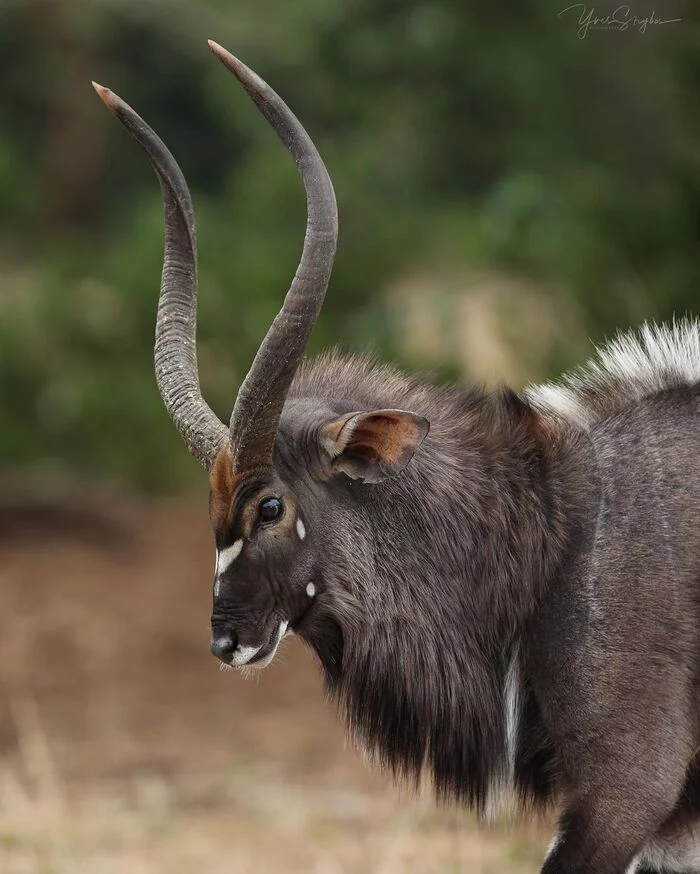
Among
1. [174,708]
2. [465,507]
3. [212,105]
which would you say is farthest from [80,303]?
[465,507]

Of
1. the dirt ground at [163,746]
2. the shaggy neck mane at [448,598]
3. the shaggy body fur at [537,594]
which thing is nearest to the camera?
the shaggy body fur at [537,594]

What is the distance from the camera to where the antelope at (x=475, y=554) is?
420cm

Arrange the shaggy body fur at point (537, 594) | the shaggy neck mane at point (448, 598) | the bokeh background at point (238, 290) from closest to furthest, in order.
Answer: the shaggy body fur at point (537, 594) < the shaggy neck mane at point (448, 598) < the bokeh background at point (238, 290)

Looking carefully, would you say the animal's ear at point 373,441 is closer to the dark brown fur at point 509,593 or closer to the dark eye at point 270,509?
the dark brown fur at point 509,593

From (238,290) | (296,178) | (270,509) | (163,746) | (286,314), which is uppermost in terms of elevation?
(296,178)

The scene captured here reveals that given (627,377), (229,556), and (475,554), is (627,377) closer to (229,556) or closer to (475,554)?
(475,554)

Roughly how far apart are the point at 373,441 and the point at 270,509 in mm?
371

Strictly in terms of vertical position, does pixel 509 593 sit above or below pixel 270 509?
below

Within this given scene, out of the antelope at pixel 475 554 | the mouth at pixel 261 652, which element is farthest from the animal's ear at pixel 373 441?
the mouth at pixel 261 652

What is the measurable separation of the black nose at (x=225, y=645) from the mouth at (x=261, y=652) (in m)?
0.02

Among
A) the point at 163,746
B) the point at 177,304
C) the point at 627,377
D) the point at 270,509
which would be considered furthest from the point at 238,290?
the point at 270,509

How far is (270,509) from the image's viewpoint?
4.33 metres

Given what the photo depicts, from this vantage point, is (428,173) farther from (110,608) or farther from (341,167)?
(110,608)

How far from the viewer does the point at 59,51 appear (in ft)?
46.4
